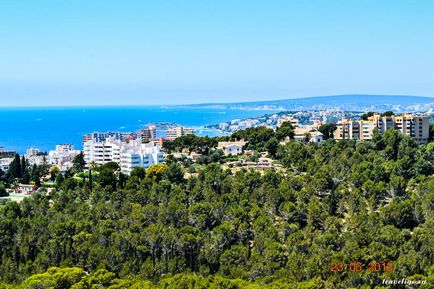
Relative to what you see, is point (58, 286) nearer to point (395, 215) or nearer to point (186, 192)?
point (186, 192)

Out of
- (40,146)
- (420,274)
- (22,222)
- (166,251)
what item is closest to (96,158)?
(22,222)

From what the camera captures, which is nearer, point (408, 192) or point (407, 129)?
point (408, 192)

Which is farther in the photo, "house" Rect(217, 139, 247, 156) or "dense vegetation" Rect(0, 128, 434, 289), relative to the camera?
"house" Rect(217, 139, 247, 156)

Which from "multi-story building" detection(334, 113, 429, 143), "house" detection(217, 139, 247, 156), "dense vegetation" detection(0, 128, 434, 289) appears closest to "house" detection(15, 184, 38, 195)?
"dense vegetation" detection(0, 128, 434, 289)
